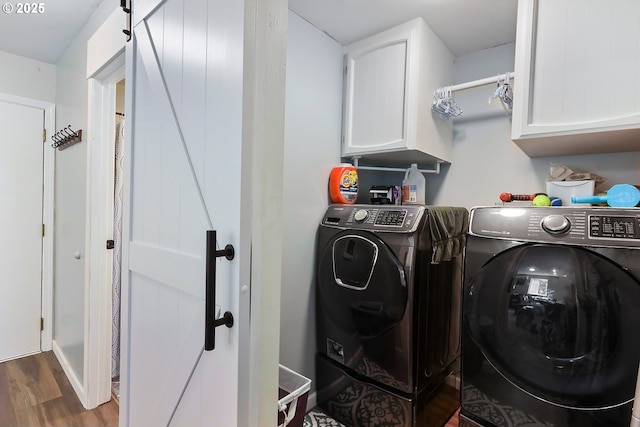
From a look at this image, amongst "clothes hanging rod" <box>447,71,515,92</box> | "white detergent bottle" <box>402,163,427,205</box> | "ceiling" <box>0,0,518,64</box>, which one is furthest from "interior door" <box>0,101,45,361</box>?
"clothes hanging rod" <box>447,71,515,92</box>

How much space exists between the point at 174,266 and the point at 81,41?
1.94 meters

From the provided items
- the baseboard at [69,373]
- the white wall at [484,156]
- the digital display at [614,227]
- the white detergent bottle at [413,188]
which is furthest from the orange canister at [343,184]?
the baseboard at [69,373]

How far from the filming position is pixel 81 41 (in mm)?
1999

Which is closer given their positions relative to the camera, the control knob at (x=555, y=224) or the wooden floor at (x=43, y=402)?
the control knob at (x=555, y=224)

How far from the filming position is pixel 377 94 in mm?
1837

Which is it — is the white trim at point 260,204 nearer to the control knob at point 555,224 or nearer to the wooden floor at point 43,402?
the control knob at point 555,224

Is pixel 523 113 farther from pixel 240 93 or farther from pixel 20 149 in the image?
pixel 20 149

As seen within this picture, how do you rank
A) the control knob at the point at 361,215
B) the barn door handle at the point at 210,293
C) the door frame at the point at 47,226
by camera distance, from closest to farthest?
the barn door handle at the point at 210,293
the control knob at the point at 361,215
the door frame at the point at 47,226

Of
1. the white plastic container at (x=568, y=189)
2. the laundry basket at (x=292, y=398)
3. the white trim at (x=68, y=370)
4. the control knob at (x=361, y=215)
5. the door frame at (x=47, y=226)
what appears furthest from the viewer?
the door frame at (x=47, y=226)

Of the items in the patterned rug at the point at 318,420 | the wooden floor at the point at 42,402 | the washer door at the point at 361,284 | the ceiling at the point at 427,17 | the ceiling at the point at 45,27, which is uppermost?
the ceiling at the point at 45,27

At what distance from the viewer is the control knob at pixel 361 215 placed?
1.67m

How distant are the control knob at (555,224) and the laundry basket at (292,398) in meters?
1.13

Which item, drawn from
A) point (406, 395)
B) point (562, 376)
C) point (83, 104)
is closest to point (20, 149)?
point (83, 104)

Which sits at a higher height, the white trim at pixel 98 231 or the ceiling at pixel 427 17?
the ceiling at pixel 427 17
